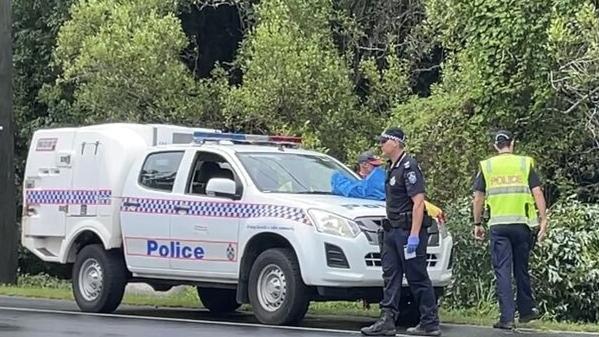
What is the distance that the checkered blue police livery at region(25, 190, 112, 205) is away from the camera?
14.3 m

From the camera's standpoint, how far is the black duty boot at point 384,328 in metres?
11.4

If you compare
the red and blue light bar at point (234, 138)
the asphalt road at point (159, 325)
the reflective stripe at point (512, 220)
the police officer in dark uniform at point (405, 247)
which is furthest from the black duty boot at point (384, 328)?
Answer: the red and blue light bar at point (234, 138)

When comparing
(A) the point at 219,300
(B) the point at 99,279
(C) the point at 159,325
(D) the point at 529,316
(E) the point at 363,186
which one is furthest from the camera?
(A) the point at 219,300

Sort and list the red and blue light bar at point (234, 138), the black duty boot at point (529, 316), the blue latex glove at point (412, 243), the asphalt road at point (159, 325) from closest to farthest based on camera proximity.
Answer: the blue latex glove at point (412, 243) < the asphalt road at point (159, 325) < the black duty boot at point (529, 316) < the red and blue light bar at point (234, 138)

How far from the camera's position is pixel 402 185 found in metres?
11.6

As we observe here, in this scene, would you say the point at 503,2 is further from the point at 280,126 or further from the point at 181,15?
the point at 181,15

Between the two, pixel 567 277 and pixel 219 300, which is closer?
pixel 567 277

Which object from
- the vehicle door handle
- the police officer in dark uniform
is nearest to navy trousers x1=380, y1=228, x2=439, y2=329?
the police officer in dark uniform

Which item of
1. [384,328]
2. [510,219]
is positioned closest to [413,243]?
[384,328]

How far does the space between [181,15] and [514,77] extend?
7442 mm

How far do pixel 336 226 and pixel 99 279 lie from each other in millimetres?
3482

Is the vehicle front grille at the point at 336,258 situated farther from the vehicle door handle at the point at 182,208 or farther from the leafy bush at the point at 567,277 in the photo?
the leafy bush at the point at 567,277

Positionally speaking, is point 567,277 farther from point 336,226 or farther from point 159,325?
point 159,325

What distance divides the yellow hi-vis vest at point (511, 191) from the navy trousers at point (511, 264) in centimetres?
9
